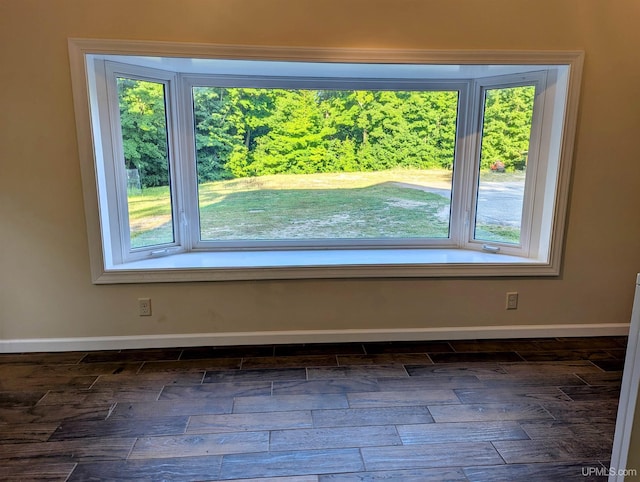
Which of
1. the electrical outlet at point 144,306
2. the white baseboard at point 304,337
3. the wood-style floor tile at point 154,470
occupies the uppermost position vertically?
Result: the electrical outlet at point 144,306

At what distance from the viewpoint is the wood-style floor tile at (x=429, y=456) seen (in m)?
1.65

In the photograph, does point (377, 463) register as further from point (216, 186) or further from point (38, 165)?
point (38, 165)

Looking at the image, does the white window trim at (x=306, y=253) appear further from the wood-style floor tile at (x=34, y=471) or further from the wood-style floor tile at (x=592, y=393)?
the wood-style floor tile at (x=34, y=471)

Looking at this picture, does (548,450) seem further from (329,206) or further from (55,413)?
(55,413)

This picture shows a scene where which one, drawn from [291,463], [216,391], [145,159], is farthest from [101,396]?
[145,159]

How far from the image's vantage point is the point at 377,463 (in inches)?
65.2

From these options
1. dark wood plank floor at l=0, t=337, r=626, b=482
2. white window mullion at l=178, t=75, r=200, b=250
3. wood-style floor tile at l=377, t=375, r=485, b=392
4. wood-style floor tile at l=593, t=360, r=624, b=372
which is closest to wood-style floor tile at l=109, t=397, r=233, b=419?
dark wood plank floor at l=0, t=337, r=626, b=482

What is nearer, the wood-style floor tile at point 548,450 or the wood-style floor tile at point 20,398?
the wood-style floor tile at point 548,450

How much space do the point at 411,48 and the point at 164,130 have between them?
1731 mm

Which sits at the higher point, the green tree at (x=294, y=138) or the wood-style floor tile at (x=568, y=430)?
the green tree at (x=294, y=138)

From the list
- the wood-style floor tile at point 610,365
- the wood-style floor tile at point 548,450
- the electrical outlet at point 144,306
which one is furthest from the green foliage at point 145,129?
the wood-style floor tile at point 610,365

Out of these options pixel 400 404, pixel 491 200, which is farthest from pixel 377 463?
pixel 491 200

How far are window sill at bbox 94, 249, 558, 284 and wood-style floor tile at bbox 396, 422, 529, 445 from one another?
3.34 ft

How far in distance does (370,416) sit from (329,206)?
1640mm
